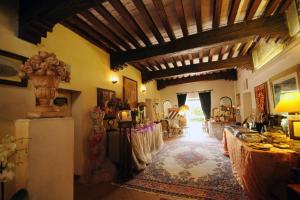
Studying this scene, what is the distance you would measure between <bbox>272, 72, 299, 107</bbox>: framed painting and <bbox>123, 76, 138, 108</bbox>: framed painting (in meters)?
4.07

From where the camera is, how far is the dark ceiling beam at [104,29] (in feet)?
9.14

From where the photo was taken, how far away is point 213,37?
3426mm

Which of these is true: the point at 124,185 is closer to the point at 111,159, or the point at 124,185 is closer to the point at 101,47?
the point at 111,159

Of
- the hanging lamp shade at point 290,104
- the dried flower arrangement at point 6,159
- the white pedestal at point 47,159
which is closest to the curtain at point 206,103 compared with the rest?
the hanging lamp shade at point 290,104

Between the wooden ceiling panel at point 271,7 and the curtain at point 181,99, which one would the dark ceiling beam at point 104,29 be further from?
the curtain at point 181,99

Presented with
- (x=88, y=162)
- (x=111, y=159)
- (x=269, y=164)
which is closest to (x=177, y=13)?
(x=269, y=164)

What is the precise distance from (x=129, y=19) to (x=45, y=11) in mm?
1381

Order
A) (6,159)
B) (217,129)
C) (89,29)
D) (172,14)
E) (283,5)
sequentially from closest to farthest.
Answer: (6,159)
(283,5)
(172,14)
(89,29)
(217,129)

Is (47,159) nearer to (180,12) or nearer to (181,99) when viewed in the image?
(180,12)

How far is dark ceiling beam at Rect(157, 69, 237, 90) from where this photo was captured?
7.69 meters

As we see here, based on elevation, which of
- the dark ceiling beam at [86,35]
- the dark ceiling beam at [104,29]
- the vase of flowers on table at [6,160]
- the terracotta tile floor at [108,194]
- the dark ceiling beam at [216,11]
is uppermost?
the dark ceiling beam at [216,11]

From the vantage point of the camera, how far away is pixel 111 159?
3.51 m

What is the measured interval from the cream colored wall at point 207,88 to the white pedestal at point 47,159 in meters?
8.05

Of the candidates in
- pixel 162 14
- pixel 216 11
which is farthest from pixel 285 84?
pixel 162 14
